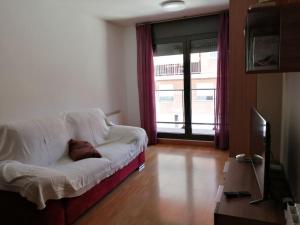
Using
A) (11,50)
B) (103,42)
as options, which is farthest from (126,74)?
(11,50)

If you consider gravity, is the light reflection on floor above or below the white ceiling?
below

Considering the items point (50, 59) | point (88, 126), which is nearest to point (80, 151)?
point (88, 126)

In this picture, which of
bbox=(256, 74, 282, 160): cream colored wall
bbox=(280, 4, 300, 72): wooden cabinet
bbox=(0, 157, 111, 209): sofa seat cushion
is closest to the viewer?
bbox=(280, 4, 300, 72): wooden cabinet

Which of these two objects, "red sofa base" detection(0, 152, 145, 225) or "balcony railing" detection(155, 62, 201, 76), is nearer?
"red sofa base" detection(0, 152, 145, 225)

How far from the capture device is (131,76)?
522cm

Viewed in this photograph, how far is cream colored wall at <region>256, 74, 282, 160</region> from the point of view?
7.57ft

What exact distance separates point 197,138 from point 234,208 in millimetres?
3521

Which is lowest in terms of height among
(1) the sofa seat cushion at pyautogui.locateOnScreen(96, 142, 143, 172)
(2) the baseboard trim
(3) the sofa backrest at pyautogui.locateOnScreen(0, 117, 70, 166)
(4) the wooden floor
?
(4) the wooden floor

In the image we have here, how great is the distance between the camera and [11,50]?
2.78 meters

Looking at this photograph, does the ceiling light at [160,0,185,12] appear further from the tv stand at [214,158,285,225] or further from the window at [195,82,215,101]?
the tv stand at [214,158,285,225]

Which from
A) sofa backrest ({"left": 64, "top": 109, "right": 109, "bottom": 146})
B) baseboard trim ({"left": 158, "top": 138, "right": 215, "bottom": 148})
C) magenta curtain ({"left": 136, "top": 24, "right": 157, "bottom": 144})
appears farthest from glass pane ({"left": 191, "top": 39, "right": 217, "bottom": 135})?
sofa backrest ({"left": 64, "top": 109, "right": 109, "bottom": 146})

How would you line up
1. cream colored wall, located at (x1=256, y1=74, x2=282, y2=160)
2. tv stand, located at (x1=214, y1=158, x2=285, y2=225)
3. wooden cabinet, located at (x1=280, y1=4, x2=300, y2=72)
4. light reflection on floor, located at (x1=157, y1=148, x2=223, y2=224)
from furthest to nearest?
light reflection on floor, located at (x1=157, y1=148, x2=223, y2=224) < cream colored wall, located at (x1=256, y1=74, x2=282, y2=160) < tv stand, located at (x1=214, y1=158, x2=285, y2=225) < wooden cabinet, located at (x1=280, y1=4, x2=300, y2=72)

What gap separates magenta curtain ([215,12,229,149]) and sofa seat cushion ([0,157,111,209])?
273 cm

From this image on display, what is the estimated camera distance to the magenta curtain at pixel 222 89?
4219mm
